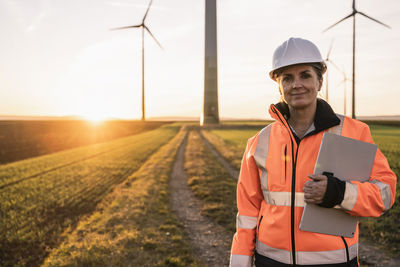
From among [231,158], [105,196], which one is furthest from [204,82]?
[105,196]

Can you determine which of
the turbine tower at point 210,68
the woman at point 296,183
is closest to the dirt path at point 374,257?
the woman at point 296,183

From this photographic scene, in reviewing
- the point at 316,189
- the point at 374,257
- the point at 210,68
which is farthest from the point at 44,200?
the point at 210,68

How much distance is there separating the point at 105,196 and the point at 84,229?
3352mm

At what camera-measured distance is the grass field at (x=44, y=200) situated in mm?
6871

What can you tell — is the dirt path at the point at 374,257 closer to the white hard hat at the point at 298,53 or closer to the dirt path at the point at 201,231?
the dirt path at the point at 201,231

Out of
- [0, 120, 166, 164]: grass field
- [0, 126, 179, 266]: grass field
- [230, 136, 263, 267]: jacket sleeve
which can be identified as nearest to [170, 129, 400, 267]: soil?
[0, 126, 179, 266]: grass field

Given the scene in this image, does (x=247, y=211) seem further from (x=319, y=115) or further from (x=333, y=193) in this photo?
(x=319, y=115)

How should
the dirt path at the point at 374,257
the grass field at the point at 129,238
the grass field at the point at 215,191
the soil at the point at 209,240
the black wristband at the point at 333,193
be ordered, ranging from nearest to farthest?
the black wristband at the point at 333,193, the dirt path at the point at 374,257, the soil at the point at 209,240, the grass field at the point at 129,238, the grass field at the point at 215,191

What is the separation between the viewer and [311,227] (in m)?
2.09

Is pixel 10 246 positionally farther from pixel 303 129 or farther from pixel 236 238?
pixel 303 129

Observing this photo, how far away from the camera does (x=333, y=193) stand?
1995mm

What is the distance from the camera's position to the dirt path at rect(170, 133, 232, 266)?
19.7 feet

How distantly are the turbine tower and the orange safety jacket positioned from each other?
6106cm

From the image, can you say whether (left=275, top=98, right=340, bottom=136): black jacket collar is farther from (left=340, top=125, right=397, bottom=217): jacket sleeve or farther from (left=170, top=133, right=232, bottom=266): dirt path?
(left=170, top=133, right=232, bottom=266): dirt path
